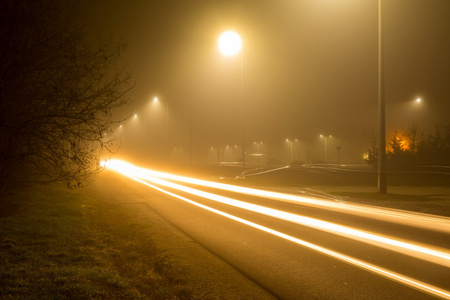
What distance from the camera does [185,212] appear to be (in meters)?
12.7

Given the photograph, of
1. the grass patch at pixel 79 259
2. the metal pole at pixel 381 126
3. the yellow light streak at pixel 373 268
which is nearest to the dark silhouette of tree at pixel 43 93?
the grass patch at pixel 79 259

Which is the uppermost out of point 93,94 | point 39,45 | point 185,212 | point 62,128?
point 39,45

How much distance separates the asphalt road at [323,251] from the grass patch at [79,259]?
113 centimetres

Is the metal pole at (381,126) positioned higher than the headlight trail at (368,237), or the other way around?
the metal pole at (381,126)

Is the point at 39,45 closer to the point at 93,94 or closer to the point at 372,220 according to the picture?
the point at 93,94

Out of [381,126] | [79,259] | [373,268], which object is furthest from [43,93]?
[381,126]

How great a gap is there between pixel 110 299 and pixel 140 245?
318 centimetres

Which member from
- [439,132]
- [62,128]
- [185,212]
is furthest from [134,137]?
[62,128]

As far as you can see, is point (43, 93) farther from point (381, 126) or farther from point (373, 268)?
point (381, 126)

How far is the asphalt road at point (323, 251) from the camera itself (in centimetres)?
503

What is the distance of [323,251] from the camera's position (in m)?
7.05

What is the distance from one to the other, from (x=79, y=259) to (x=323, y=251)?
453 cm

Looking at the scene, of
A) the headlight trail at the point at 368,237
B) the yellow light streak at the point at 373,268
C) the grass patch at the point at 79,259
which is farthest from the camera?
the headlight trail at the point at 368,237

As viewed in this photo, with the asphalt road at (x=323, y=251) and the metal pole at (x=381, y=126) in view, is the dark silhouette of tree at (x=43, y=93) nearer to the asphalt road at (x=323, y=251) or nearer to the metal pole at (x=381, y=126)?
the asphalt road at (x=323, y=251)
